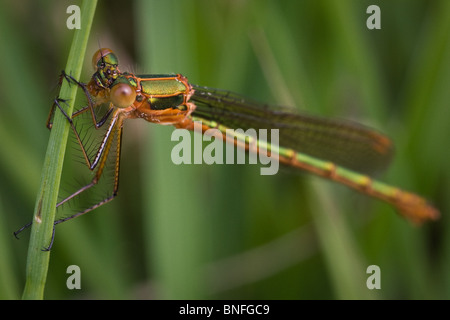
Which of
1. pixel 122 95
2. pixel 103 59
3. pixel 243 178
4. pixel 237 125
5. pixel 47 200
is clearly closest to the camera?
pixel 47 200

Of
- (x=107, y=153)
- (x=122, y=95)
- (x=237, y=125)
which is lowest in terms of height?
(x=107, y=153)

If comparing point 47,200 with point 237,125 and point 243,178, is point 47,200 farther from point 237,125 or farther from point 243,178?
point 243,178

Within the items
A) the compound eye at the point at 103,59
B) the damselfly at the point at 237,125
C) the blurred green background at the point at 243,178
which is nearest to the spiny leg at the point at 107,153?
the damselfly at the point at 237,125

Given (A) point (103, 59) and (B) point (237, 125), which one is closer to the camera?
(A) point (103, 59)

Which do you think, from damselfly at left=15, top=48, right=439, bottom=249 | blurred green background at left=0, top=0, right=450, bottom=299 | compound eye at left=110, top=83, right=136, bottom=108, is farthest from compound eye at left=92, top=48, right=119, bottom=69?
blurred green background at left=0, top=0, right=450, bottom=299

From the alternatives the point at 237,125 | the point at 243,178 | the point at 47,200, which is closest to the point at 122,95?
the point at 47,200

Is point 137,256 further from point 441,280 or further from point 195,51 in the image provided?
point 441,280
